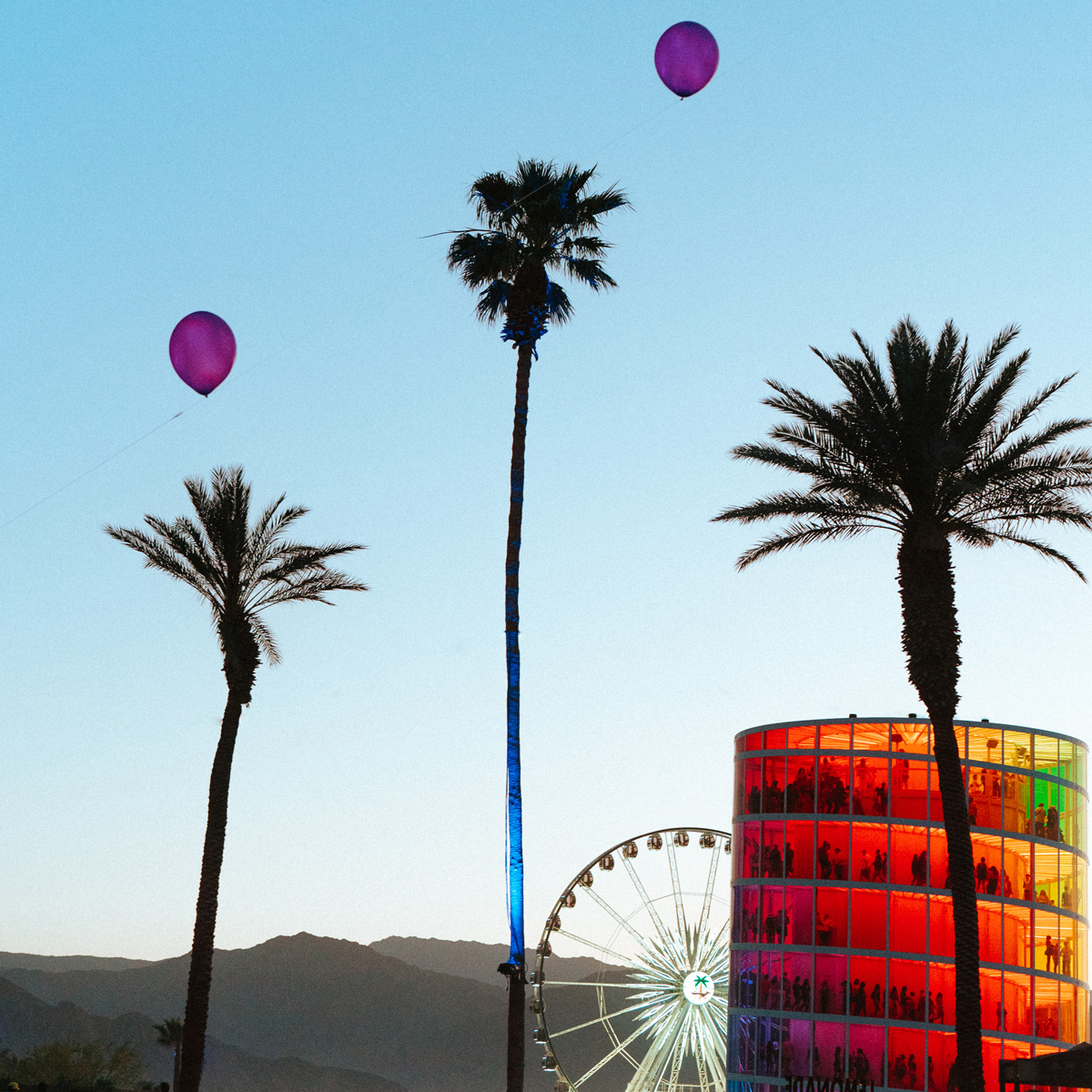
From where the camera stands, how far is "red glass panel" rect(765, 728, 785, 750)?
1810 inches

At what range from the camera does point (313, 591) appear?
4012cm

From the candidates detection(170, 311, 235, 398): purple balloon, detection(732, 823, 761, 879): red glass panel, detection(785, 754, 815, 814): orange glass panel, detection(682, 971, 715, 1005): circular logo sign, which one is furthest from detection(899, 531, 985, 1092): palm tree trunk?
detection(682, 971, 715, 1005): circular logo sign

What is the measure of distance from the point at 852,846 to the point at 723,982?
30.5 ft

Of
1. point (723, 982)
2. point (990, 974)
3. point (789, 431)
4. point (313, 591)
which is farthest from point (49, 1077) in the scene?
point (789, 431)

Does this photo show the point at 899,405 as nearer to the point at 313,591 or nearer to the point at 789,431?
the point at 789,431

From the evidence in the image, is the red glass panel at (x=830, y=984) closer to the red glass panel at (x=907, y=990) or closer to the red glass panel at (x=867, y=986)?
the red glass panel at (x=867, y=986)

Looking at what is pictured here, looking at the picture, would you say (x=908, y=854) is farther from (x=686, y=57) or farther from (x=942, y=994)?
(x=686, y=57)

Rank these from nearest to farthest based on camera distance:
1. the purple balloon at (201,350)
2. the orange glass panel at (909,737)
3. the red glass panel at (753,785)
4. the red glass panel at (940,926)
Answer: the purple balloon at (201,350) → the red glass panel at (940,926) → the orange glass panel at (909,737) → the red glass panel at (753,785)

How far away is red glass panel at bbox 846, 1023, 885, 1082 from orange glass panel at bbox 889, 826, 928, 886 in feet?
13.6

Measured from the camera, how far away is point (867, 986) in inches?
1690

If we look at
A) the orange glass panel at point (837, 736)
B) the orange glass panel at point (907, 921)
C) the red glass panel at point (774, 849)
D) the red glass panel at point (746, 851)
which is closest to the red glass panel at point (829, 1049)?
the orange glass panel at point (907, 921)

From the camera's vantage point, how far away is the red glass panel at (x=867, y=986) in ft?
139

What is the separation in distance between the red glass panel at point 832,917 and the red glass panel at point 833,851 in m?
0.47

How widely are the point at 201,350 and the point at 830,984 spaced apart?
86.3ft
